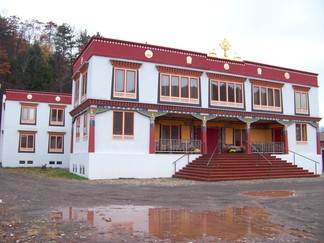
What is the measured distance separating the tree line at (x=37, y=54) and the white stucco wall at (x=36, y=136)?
16421mm

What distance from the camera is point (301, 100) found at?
30188 mm

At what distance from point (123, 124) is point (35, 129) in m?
15.9

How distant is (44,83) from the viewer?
50906 mm

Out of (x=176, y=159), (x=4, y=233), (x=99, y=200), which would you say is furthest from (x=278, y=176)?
(x=4, y=233)

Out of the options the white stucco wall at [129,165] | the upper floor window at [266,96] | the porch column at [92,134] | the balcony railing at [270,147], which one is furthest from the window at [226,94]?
the porch column at [92,134]

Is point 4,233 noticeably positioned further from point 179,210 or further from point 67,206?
point 179,210

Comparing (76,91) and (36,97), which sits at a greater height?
(36,97)

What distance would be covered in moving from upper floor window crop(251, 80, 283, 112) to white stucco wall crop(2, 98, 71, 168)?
1908 cm

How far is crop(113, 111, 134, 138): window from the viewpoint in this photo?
2242 cm

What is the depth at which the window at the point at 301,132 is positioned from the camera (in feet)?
97.4

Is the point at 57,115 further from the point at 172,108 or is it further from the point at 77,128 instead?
the point at 172,108

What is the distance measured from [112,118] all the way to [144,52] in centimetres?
512

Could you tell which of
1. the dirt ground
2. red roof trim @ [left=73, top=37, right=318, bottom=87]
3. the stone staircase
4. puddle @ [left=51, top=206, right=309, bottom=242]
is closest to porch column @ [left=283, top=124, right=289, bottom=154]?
the stone staircase

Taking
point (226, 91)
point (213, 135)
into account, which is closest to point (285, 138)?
point (213, 135)
